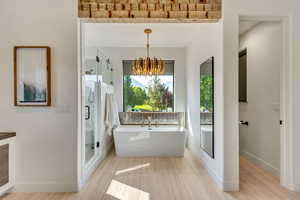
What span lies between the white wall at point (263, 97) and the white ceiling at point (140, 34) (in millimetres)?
995

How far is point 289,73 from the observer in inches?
103

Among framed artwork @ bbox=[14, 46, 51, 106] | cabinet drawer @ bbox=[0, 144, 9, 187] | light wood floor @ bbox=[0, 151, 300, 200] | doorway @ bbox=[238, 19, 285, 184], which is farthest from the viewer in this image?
doorway @ bbox=[238, 19, 285, 184]

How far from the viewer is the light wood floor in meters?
2.43

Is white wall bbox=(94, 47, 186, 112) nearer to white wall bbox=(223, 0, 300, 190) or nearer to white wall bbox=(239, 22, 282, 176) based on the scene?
white wall bbox=(239, 22, 282, 176)

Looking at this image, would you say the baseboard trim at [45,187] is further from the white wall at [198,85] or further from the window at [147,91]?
the window at [147,91]

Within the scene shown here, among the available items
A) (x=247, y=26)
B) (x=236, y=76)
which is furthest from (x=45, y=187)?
(x=247, y=26)

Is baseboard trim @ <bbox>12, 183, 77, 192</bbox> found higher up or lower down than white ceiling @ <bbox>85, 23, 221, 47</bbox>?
lower down

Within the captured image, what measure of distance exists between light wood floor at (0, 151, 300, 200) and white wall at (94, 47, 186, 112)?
1.93 meters

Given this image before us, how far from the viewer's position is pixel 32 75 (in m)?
2.55

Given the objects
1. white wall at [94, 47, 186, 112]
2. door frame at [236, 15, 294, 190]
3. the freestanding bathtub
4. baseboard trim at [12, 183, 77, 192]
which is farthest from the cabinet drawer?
door frame at [236, 15, 294, 190]

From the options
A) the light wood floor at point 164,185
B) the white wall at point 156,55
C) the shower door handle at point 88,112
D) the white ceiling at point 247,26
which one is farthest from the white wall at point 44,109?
the white ceiling at point 247,26

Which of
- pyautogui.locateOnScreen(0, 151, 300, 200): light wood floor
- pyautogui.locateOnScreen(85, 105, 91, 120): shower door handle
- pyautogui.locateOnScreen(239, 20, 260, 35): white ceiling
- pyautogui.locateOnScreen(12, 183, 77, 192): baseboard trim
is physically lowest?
pyautogui.locateOnScreen(0, 151, 300, 200): light wood floor

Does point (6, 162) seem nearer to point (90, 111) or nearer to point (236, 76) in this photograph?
point (90, 111)

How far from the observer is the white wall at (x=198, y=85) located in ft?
8.70
